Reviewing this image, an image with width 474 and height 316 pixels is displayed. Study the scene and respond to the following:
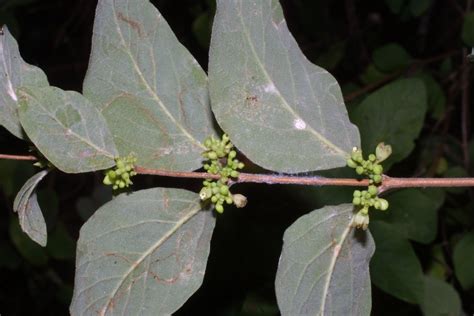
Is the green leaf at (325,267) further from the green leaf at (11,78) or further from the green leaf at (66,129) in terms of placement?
the green leaf at (11,78)

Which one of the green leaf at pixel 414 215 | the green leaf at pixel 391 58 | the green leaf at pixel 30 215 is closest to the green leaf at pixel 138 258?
the green leaf at pixel 30 215

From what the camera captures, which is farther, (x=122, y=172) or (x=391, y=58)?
(x=391, y=58)

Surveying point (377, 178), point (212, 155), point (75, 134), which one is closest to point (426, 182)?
point (377, 178)

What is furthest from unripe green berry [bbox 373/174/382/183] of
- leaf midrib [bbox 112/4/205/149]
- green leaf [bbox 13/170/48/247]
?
green leaf [bbox 13/170/48/247]

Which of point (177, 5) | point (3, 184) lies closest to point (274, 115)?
point (3, 184)

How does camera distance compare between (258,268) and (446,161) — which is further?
(446,161)

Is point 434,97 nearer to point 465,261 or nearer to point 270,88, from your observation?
point 465,261

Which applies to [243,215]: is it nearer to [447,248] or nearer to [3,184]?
[447,248]

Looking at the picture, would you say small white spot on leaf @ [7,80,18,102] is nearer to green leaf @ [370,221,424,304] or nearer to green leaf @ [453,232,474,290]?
green leaf @ [370,221,424,304]
